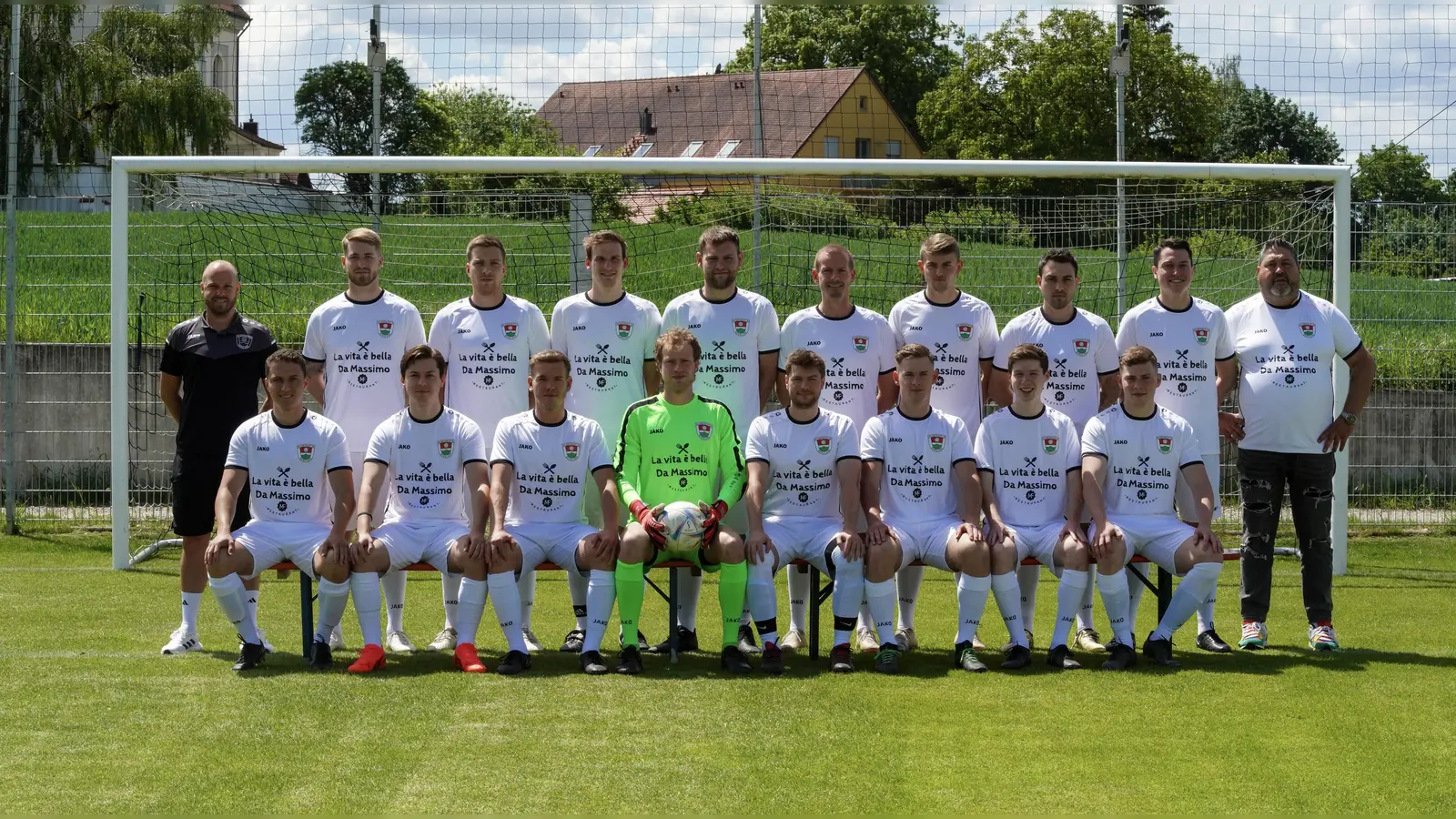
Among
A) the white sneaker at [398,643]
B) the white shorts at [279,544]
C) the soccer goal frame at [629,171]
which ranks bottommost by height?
the white sneaker at [398,643]

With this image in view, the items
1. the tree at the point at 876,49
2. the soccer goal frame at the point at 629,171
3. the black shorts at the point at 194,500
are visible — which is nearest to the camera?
the black shorts at the point at 194,500

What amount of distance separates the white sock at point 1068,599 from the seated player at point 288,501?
306 centimetres

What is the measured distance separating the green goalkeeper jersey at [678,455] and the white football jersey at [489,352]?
82cm

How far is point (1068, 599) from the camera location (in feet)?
20.4

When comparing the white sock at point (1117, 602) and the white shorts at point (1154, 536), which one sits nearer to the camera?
the white sock at point (1117, 602)

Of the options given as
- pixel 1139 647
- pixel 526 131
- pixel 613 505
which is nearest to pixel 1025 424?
pixel 1139 647

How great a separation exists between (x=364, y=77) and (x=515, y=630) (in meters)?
13.2

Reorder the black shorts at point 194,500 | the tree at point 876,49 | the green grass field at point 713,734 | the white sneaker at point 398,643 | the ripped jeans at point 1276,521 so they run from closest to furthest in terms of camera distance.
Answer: the green grass field at point 713,734 < the white sneaker at point 398,643 < the black shorts at point 194,500 < the ripped jeans at point 1276,521 < the tree at point 876,49

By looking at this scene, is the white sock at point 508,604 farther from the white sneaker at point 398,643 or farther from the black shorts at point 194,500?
the black shorts at point 194,500

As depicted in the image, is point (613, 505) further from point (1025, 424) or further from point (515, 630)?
point (1025, 424)

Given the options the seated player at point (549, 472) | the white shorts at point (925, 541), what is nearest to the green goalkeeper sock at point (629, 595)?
the seated player at point (549, 472)

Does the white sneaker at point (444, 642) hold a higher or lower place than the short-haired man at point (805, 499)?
lower

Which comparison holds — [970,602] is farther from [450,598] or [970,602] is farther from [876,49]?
[876,49]

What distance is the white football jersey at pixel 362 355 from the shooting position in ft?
22.3
